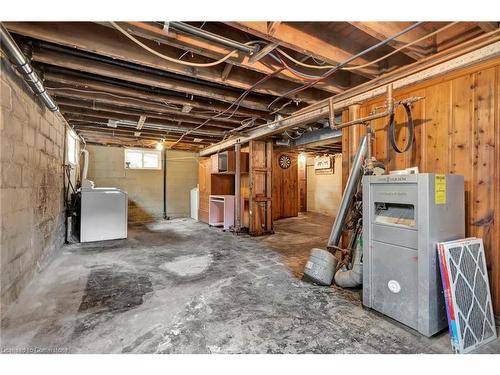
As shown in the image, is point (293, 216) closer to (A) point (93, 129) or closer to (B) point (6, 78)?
(A) point (93, 129)

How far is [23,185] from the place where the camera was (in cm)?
220

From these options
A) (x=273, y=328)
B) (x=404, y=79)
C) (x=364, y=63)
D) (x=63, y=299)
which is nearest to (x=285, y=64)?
(x=364, y=63)

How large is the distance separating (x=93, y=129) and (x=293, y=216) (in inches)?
229

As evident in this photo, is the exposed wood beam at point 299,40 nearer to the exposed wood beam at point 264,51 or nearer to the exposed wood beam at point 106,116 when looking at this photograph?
the exposed wood beam at point 264,51

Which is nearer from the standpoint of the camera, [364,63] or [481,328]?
[481,328]

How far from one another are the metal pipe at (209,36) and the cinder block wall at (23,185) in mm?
1423

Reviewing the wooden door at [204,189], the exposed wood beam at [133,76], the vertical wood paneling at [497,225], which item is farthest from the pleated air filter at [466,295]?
the wooden door at [204,189]

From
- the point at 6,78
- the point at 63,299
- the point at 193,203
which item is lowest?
the point at 63,299

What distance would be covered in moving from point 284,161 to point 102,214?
5.15 metres

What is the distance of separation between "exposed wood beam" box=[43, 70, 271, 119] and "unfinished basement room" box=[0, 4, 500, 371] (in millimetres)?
22

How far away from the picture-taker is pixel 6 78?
1882mm

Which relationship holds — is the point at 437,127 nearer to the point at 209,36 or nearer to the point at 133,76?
the point at 209,36

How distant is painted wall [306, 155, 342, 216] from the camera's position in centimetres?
776

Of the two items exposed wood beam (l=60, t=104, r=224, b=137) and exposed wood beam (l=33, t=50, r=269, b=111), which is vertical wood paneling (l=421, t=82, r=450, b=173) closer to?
exposed wood beam (l=33, t=50, r=269, b=111)
